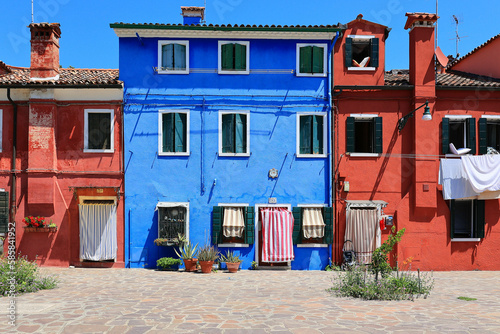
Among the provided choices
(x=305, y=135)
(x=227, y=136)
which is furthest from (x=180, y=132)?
(x=305, y=135)

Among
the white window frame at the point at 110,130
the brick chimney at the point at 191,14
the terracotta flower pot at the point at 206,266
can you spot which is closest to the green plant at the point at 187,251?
the terracotta flower pot at the point at 206,266

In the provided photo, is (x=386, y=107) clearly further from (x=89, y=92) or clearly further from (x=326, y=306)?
(x=89, y=92)

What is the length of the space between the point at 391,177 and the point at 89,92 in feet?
39.9

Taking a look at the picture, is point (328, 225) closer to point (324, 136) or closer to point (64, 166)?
point (324, 136)

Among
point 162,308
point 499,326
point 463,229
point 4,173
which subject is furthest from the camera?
point 463,229

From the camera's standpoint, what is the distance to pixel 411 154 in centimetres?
1756

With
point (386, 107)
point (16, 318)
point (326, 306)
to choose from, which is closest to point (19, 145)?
point (16, 318)

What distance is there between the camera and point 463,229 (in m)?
18.7

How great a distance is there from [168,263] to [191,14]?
405 inches

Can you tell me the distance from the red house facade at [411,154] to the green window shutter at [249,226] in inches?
130

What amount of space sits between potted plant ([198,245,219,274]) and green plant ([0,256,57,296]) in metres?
5.13

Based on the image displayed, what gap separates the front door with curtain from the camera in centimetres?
1694

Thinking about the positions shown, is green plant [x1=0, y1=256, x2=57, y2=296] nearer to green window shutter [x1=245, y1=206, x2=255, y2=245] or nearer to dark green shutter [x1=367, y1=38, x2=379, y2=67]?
green window shutter [x1=245, y1=206, x2=255, y2=245]

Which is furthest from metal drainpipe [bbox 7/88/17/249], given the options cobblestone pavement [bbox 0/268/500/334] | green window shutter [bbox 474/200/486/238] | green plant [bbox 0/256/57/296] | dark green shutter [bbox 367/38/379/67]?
green window shutter [bbox 474/200/486/238]
